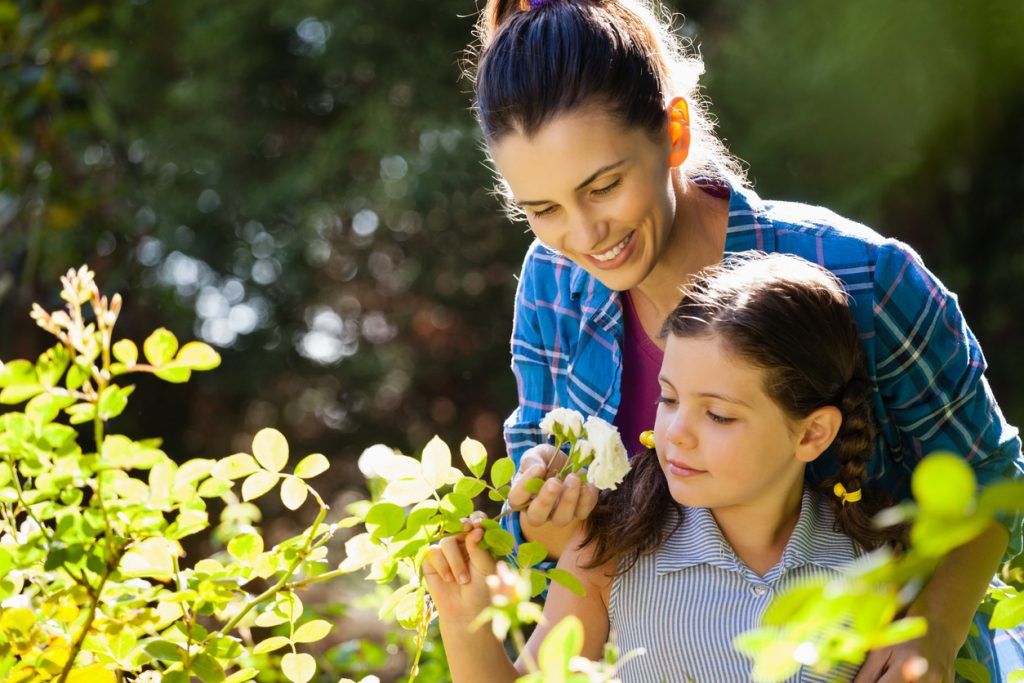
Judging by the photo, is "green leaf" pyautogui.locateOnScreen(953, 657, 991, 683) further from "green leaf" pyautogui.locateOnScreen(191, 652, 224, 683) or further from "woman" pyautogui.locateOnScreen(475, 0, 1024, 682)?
"green leaf" pyautogui.locateOnScreen(191, 652, 224, 683)

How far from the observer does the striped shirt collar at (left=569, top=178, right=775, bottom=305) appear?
1.79 meters

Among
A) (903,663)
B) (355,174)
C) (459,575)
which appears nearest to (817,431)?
(903,663)

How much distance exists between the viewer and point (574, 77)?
1.66 metres

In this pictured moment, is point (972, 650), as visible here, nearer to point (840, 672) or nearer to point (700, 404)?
point (840, 672)

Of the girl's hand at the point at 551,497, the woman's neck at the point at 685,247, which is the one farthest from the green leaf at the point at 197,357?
the woman's neck at the point at 685,247

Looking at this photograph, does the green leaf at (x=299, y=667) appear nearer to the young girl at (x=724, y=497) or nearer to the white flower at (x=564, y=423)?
the young girl at (x=724, y=497)

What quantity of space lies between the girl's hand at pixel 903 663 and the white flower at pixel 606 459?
0.41 meters

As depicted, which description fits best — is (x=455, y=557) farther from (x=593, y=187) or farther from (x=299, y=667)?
(x=593, y=187)

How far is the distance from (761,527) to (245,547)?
77 cm

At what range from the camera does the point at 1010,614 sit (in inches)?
40.3

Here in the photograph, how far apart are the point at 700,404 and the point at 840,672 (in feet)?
1.30

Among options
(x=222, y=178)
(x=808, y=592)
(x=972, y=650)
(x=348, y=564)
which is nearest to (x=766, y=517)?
(x=972, y=650)

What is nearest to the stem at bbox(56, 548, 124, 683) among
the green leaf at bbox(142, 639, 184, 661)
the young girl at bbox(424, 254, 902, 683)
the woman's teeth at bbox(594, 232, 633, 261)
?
the green leaf at bbox(142, 639, 184, 661)

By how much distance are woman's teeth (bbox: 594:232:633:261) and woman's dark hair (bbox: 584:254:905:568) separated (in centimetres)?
12
